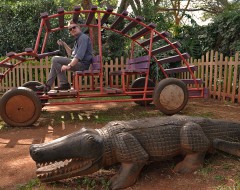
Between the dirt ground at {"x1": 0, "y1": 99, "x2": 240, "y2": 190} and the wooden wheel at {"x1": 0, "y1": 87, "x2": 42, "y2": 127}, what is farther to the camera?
the wooden wheel at {"x1": 0, "y1": 87, "x2": 42, "y2": 127}

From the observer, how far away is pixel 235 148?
2686 millimetres

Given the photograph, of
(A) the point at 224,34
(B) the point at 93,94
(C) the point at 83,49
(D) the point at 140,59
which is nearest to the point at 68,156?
(B) the point at 93,94

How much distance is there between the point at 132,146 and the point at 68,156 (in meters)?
0.58

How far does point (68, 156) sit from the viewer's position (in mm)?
2176

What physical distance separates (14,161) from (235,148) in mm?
2380

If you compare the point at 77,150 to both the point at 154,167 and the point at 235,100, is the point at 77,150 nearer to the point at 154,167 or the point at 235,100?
the point at 154,167

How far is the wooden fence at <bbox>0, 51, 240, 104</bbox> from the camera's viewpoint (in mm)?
6723

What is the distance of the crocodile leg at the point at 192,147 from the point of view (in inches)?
101

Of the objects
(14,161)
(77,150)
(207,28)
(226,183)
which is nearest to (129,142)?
(77,150)

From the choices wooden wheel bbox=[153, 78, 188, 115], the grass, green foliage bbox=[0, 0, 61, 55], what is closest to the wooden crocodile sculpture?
wooden wheel bbox=[153, 78, 188, 115]

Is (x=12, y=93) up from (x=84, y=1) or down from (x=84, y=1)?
down

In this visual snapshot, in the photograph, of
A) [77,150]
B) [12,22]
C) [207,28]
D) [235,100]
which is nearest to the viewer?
[77,150]

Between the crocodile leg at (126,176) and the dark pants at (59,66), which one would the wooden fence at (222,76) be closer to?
the dark pants at (59,66)

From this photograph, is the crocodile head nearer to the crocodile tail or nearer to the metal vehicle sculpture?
the crocodile tail
